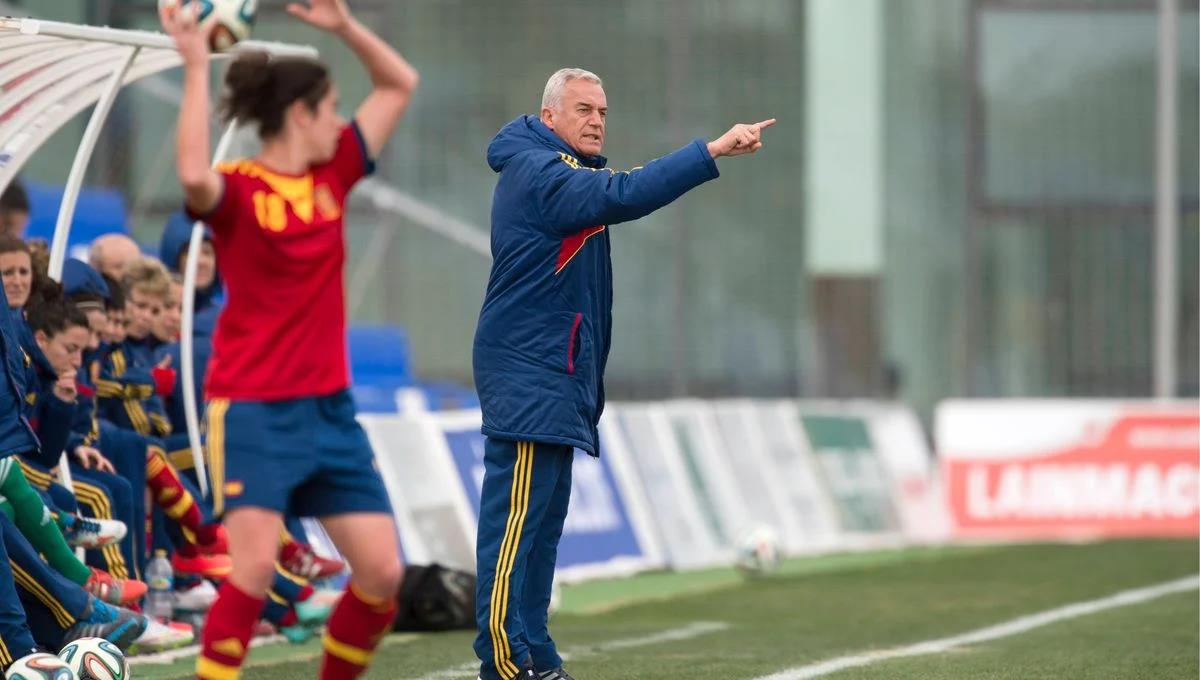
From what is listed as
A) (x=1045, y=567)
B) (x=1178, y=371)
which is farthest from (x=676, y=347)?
(x=1045, y=567)

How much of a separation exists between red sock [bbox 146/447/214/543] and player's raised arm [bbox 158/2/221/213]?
13.0 ft

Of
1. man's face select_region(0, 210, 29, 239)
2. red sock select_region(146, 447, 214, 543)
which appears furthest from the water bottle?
man's face select_region(0, 210, 29, 239)

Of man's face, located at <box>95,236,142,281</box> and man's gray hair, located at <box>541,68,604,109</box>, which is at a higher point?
man's gray hair, located at <box>541,68,604,109</box>

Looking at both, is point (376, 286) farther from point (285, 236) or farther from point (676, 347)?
point (285, 236)

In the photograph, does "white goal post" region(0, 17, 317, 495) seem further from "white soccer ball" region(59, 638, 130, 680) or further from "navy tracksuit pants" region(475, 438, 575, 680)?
"navy tracksuit pants" region(475, 438, 575, 680)

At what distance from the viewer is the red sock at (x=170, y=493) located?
30.6ft

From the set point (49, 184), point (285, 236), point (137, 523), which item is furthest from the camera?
point (49, 184)

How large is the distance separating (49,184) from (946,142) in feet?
26.5

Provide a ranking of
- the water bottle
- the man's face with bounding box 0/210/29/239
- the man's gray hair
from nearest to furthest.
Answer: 1. the man's gray hair
2. the water bottle
3. the man's face with bounding box 0/210/29/239

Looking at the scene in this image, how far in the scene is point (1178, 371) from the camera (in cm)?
2075

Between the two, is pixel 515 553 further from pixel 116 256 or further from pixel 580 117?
pixel 116 256

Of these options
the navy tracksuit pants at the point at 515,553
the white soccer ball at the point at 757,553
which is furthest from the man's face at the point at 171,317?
the white soccer ball at the point at 757,553

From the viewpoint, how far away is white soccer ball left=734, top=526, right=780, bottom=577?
44.2ft

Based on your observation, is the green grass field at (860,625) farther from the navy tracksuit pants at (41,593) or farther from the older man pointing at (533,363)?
the older man pointing at (533,363)
